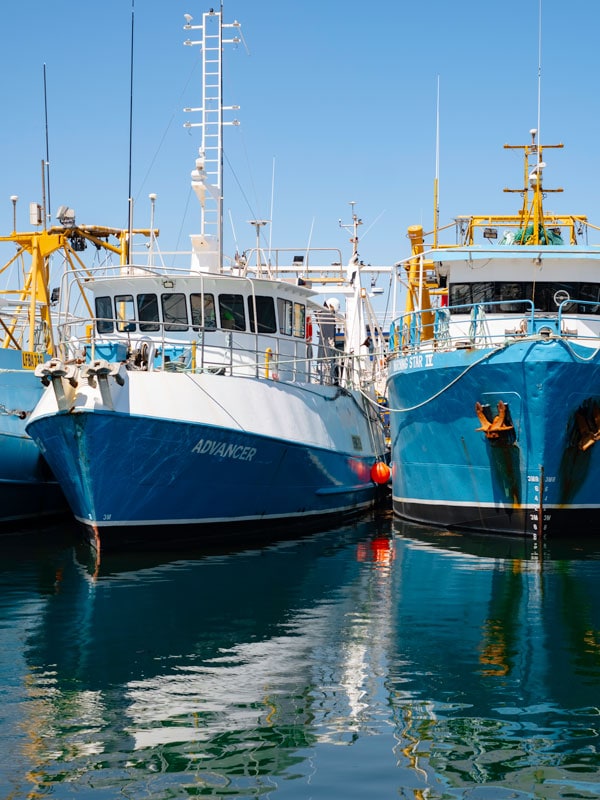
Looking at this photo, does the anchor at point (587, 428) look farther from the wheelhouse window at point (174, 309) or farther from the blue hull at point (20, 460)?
the blue hull at point (20, 460)

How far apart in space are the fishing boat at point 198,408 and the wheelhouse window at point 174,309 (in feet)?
0.07

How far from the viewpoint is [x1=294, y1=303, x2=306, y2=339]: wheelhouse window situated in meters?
19.2

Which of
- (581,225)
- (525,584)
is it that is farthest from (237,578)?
(581,225)

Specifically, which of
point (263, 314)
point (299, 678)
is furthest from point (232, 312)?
point (299, 678)

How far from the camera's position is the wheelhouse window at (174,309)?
696 inches

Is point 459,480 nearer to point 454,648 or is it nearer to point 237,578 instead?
point 237,578

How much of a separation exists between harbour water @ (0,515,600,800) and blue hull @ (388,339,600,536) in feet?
5.07

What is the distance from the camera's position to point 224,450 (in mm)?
15383

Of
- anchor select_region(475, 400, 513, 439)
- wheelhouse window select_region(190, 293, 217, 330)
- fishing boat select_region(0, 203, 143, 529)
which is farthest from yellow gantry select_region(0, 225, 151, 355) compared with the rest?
anchor select_region(475, 400, 513, 439)

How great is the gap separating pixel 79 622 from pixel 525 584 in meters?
5.76

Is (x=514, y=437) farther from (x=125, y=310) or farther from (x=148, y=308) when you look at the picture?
(x=125, y=310)

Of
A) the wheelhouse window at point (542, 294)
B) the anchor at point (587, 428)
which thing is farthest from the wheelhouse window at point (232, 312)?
the anchor at point (587, 428)

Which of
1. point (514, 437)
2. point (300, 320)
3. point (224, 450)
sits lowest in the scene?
point (224, 450)

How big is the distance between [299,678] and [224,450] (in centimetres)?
700
